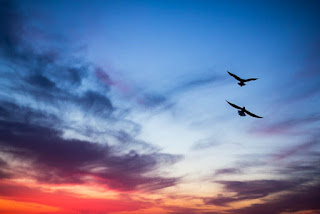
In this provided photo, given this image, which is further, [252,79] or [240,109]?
[240,109]

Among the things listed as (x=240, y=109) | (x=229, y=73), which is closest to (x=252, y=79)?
(x=229, y=73)

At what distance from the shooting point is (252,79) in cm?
3550

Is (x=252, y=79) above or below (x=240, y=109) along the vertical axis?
above

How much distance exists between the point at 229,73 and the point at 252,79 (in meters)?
4.09

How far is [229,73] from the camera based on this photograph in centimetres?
3619

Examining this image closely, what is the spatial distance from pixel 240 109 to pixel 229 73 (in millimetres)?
7836

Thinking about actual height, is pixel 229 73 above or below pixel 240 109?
above

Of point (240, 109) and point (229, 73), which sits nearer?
point (229, 73)

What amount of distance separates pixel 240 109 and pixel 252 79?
6496 mm

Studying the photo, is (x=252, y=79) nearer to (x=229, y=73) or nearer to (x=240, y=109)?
(x=229, y=73)

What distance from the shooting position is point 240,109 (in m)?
39.1
